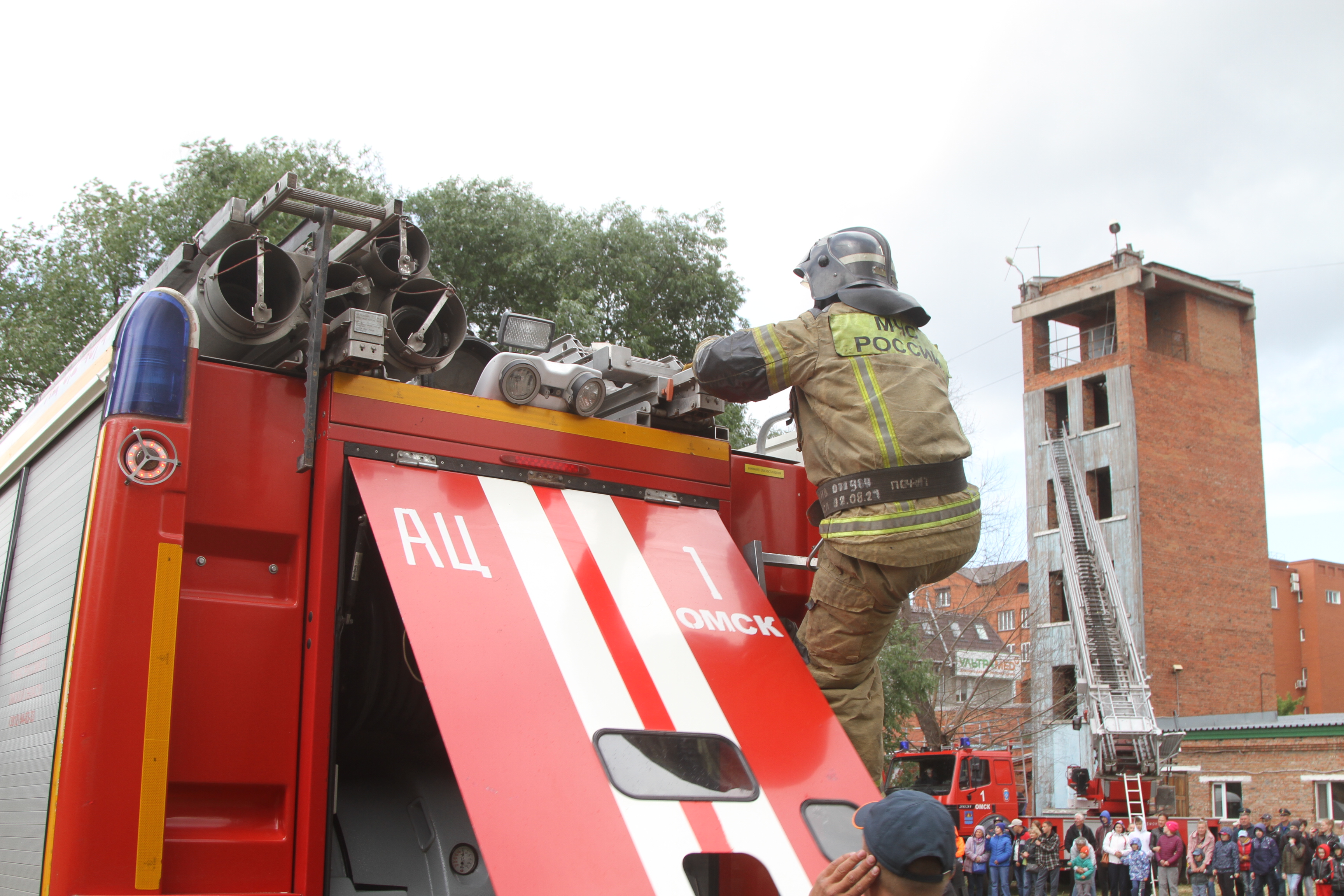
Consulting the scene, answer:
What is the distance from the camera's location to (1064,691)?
3616 centimetres

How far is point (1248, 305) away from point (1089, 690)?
69.3ft

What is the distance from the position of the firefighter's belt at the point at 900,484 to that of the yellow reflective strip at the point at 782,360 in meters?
0.39

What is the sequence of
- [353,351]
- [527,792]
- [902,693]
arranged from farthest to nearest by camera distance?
[902,693] → [353,351] → [527,792]

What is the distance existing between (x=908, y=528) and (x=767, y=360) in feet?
2.39

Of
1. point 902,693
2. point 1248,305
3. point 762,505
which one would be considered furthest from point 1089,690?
point 762,505

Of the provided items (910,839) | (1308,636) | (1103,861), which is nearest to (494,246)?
(1103,861)

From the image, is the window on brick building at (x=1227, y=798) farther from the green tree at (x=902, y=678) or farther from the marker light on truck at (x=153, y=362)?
the marker light on truck at (x=153, y=362)

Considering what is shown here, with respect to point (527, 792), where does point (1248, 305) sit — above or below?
above

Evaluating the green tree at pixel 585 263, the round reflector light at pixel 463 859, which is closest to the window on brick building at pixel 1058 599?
the green tree at pixel 585 263

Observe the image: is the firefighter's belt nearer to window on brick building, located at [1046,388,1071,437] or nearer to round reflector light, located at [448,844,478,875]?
round reflector light, located at [448,844,478,875]

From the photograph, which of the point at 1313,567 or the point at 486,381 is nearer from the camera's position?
the point at 486,381

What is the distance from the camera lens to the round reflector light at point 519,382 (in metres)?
3.51

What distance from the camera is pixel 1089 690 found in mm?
27609

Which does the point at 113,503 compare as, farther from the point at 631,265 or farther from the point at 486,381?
the point at 631,265
